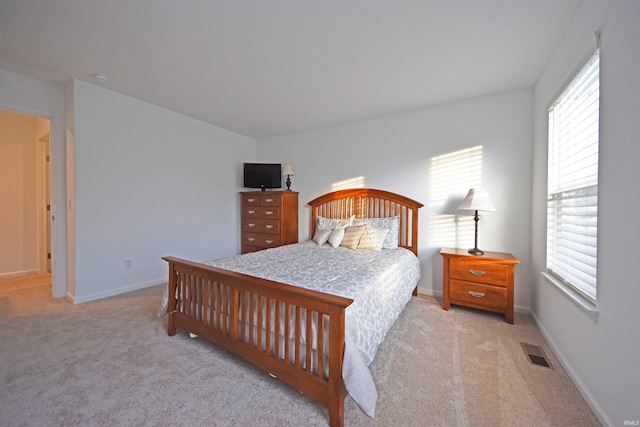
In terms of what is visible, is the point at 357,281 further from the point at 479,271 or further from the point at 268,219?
the point at 268,219

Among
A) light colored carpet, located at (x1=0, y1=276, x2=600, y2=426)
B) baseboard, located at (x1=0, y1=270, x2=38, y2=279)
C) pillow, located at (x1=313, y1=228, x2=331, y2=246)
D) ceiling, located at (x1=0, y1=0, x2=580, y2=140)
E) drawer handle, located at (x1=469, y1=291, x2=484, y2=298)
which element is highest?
ceiling, located at (x1=0, y1=0, x2=580, y2=140)

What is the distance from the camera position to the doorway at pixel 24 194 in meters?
3.64

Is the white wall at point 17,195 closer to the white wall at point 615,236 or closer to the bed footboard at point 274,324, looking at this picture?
the bed footboard at point 274,324

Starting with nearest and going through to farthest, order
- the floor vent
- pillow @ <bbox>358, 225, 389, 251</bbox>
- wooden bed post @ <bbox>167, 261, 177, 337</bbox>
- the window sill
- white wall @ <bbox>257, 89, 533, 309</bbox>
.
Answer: the window sill < the floor vent < wooden bed post @ <bbox>167, 261, 177, 337</bbox> < white wall @ <bbox>257, 89, 533, 309</bbox> < pillow @ <bbox>358, 225, 389, 251</bbox>

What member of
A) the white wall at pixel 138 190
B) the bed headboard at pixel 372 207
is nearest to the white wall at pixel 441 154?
the bed headboard at pixel 372 207

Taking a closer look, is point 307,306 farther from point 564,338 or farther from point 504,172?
point 504,172

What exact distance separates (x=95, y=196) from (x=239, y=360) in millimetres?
2553

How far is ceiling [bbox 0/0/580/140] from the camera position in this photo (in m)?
1.63

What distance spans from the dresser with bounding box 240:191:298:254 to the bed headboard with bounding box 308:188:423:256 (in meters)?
0.35

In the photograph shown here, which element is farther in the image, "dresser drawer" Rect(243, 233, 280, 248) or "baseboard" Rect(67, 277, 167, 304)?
"dresser drawer" Rect(243, 233, 280, 248)

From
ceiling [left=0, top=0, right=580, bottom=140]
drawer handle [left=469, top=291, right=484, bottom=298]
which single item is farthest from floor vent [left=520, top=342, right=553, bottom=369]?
ceiling [left=0, top=0, right=580, bottom=140]

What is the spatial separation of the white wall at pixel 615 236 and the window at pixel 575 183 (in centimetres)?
15

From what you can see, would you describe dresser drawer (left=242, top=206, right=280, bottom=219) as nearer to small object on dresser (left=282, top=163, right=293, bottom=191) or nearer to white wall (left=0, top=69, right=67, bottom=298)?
small object on dresser (left=282, top=163, right=293, bottom=191)

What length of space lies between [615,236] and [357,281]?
133 centimetres
